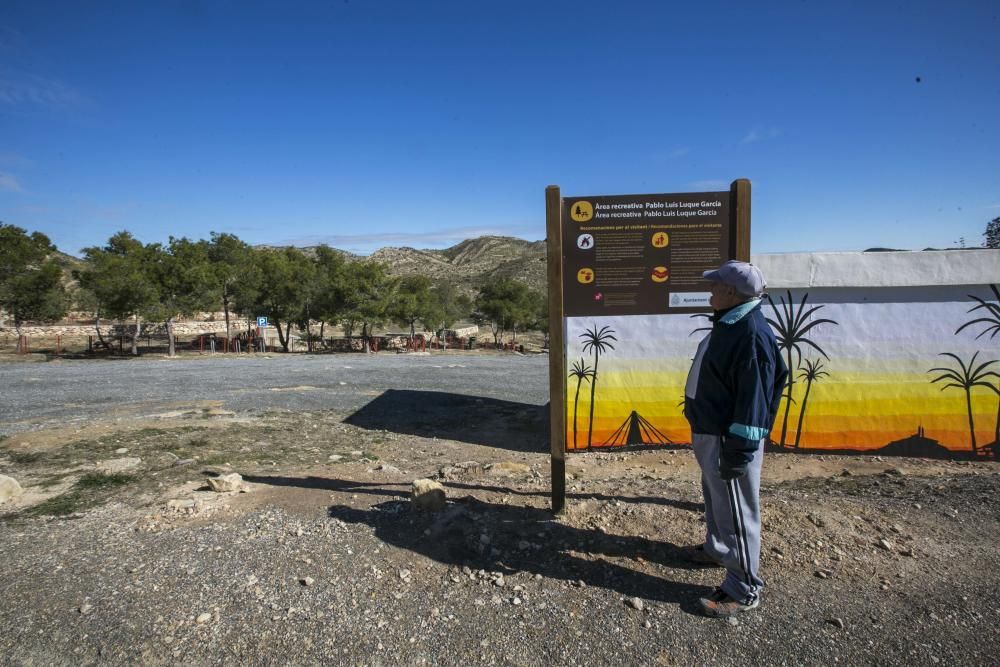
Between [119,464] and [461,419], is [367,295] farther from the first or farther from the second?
[119,464]

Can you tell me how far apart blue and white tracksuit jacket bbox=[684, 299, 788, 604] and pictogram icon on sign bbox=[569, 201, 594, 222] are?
245 cm

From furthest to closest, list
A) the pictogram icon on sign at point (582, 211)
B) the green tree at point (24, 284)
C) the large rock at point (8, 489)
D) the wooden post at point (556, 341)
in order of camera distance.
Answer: the green tree at point (24, 284) → the pictogram icon on sign at point (582, 211) → the large rock at point (8, 489) → the wooden post at point (556, 341)

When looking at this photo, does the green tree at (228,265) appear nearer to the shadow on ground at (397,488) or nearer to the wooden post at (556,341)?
the shadow on ground at (397,488)

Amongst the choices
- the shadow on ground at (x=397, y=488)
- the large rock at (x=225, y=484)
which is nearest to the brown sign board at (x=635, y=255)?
the shadow on ground at (x=397, y=488)

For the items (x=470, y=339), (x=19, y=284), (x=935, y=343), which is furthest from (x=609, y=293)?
(x=470, y=339)

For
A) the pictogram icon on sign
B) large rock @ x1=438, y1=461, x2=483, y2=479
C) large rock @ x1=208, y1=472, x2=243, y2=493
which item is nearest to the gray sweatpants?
the pictogram icon on sign

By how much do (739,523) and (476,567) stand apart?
1602mm

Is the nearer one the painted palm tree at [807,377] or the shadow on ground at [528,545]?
the shadow on ground at [528,545]

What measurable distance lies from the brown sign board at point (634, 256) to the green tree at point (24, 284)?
33612 millimetres

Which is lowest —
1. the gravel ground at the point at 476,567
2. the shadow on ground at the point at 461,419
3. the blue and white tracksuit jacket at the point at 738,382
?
the shadow on ground at the point at 461,419

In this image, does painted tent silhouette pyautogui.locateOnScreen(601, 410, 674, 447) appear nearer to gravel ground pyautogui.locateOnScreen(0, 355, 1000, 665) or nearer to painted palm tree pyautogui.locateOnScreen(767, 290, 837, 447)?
gravel ground pyautogui.locateOnScreen(0, 355, 1000, 665)

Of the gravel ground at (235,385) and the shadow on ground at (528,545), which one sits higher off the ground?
the shadow on ground at (528,545)

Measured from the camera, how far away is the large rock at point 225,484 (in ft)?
15.7

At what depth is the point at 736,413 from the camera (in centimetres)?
272
